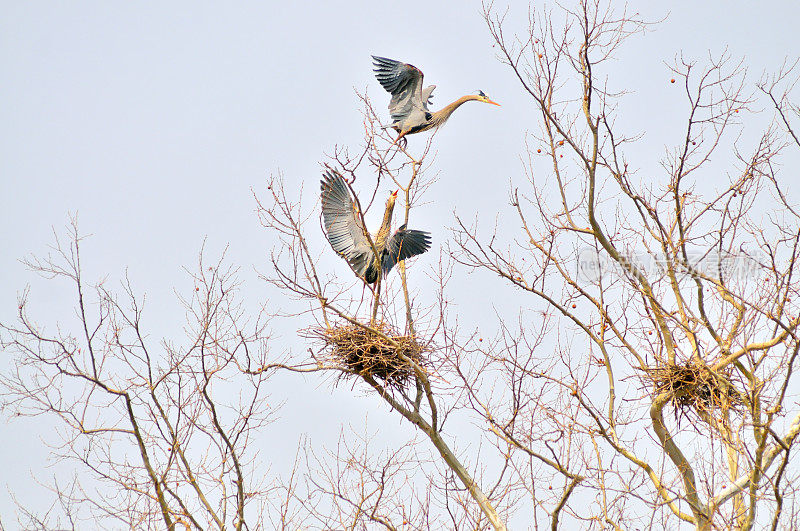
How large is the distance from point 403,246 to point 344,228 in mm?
535

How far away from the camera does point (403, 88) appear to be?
7254mm

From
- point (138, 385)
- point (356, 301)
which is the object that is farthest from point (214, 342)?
point (356, 301)

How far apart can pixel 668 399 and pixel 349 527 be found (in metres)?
2.49

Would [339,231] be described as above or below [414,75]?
below

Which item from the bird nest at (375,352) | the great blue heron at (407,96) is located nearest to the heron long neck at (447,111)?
the great blue heron at (407,96)

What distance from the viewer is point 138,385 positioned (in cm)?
594

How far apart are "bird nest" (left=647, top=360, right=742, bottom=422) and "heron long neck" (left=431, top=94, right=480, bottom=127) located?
9.33 ft

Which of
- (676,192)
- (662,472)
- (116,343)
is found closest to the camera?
(662,472)

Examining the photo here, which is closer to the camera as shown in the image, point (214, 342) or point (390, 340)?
point (390, 340)

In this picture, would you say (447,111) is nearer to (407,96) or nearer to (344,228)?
(407,96)

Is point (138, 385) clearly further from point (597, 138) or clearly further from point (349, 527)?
point (597, 138)

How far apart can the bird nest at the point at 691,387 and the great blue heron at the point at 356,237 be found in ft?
7.15

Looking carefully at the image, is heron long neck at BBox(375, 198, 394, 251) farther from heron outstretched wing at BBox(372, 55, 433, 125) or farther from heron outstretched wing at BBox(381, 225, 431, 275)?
Answer: heron outstretched wing at BBox(372, 55, 433, 125)

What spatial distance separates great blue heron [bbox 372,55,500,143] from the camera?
7.14 metres
